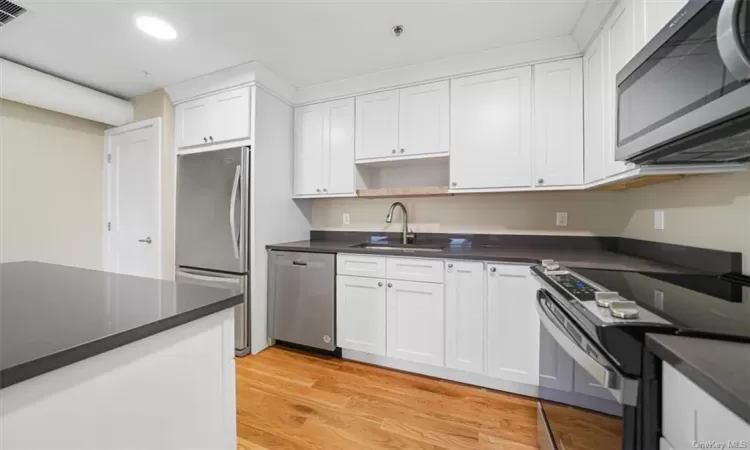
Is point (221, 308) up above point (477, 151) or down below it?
below

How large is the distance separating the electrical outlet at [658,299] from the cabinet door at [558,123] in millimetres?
1156

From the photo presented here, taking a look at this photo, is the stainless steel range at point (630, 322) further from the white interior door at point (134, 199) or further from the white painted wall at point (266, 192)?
the white interior door at point (134, 199)

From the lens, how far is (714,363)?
1.74 feet

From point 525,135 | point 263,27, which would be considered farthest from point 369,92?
point 525,135

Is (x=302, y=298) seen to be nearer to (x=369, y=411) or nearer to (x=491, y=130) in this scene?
(x=369, y=411)

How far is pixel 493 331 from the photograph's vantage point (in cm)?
187

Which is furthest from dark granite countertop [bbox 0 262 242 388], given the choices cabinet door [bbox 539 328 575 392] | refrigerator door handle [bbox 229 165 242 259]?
refrigerator door handle [bbox 229 165 242 259]

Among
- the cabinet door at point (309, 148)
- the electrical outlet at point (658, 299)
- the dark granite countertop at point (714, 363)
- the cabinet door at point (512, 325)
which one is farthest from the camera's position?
the cabinet door at point (309, 148)

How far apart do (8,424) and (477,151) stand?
237cm

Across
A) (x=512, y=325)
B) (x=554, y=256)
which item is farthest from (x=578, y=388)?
(x=554, y=256)

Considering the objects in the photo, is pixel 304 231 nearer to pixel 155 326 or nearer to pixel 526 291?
pixel 526 291

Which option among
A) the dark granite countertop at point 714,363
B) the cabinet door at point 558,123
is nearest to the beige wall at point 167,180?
the cabinet door at point 558,123

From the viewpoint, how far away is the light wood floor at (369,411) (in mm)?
1478

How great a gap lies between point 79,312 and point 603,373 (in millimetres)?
1319
